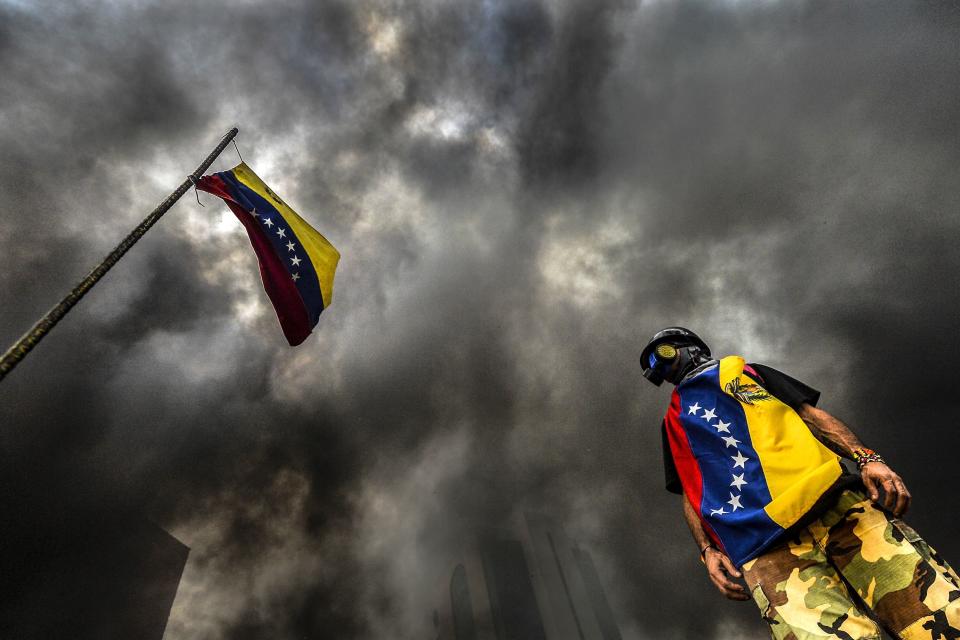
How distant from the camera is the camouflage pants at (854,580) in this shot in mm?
2527

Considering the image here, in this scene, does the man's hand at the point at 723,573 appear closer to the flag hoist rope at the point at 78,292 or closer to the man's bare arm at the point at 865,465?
the man's bare arm at the point at 865,465

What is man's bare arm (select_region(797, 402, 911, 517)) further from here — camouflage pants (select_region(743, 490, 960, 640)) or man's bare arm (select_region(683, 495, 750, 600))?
man's bare arm (select_region(683, 495, 750, 600))

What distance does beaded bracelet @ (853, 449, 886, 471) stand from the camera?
3.12 metres

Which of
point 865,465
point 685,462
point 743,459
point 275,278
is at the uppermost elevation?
point 275,278

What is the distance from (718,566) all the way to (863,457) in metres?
1.62

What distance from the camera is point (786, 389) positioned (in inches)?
150

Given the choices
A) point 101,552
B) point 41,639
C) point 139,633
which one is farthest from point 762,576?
point 101,552

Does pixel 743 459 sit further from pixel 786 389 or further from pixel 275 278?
pixel 275 278

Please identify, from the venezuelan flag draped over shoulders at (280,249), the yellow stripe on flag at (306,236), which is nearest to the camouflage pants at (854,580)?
the venezuelan flag draped over shoulders at (280,249)

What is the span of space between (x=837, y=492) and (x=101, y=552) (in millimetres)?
123356

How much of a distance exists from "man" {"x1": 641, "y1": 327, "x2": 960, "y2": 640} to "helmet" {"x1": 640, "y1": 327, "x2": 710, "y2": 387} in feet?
1.84

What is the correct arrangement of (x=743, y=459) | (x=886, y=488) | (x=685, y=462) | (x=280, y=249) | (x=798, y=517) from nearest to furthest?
(x=886, y=488)
(x=798, y=517)
(x=743, y=459)
(x=685, y=462)
(x=280, y=249)

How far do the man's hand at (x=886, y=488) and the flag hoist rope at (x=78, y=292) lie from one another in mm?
6513

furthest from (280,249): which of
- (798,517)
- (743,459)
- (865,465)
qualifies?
(865,465)
